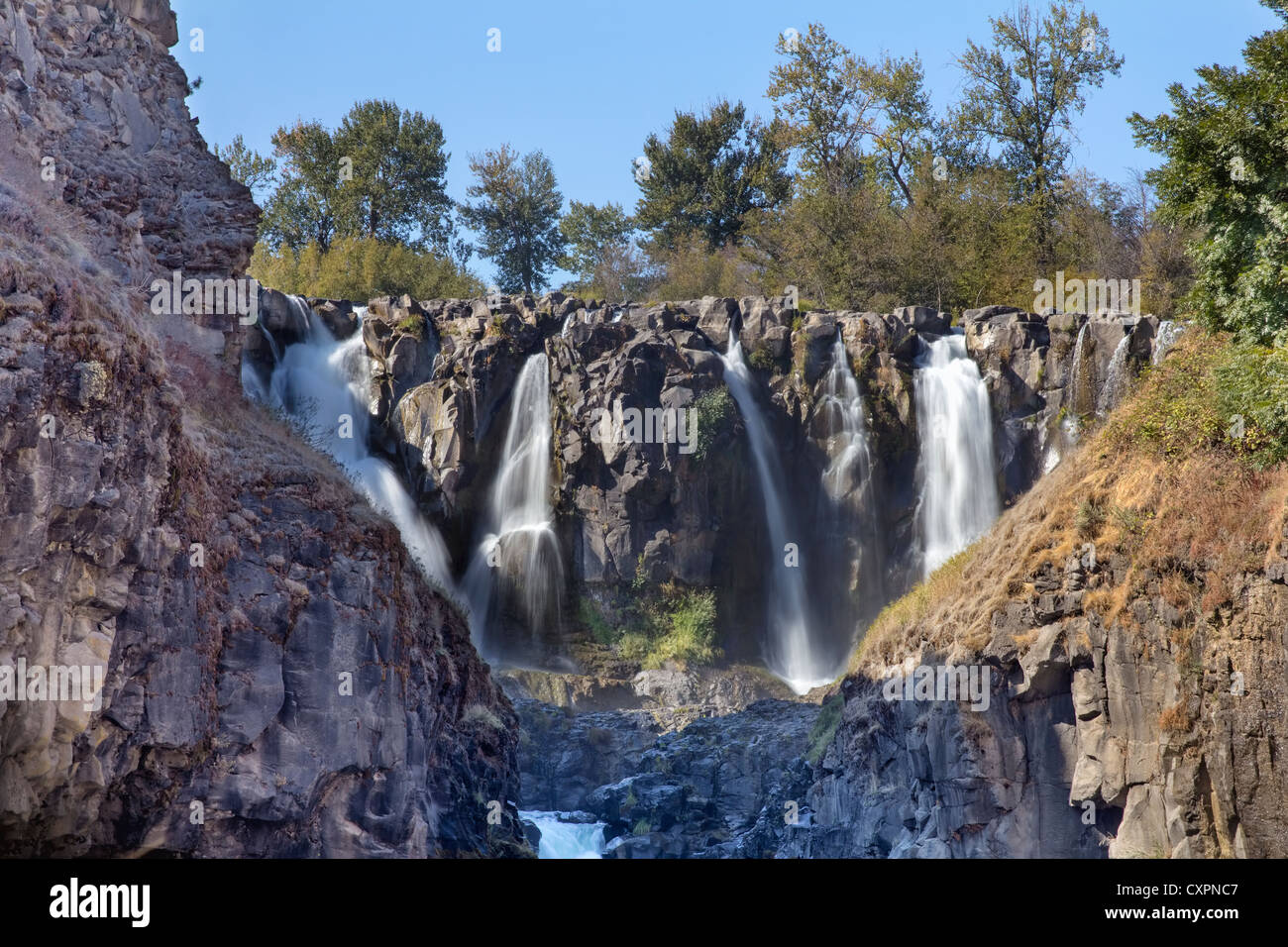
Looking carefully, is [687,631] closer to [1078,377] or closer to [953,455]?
[953,455]

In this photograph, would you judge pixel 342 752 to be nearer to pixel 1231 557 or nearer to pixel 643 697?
pixel 1231 557

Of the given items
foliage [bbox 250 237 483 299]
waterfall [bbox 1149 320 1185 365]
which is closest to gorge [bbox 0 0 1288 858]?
waterfall [bbox 1149 320 1185 365]

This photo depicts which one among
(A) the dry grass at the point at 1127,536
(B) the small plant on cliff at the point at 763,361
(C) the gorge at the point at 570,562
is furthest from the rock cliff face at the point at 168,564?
(B) the small plant on cliff at the point at 763,361

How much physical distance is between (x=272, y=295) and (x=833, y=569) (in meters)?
17.6

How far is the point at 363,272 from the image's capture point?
5594cm

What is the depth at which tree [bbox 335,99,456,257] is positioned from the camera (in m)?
59.5

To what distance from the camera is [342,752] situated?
70.3 ft

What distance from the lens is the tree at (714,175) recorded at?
6003cm

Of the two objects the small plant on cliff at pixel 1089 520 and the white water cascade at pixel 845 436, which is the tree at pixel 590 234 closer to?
the white water cascade at pixel 845 436

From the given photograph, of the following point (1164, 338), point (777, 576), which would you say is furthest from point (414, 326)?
point (1164, 338)

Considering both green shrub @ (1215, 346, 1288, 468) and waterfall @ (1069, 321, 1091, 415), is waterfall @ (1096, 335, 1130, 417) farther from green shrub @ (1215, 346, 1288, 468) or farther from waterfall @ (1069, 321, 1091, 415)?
green shrub @ (1215, 346, 1288, 468)

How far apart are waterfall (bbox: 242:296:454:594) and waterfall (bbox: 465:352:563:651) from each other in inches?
44.9

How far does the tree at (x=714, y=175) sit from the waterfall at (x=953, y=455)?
20.2 meters
